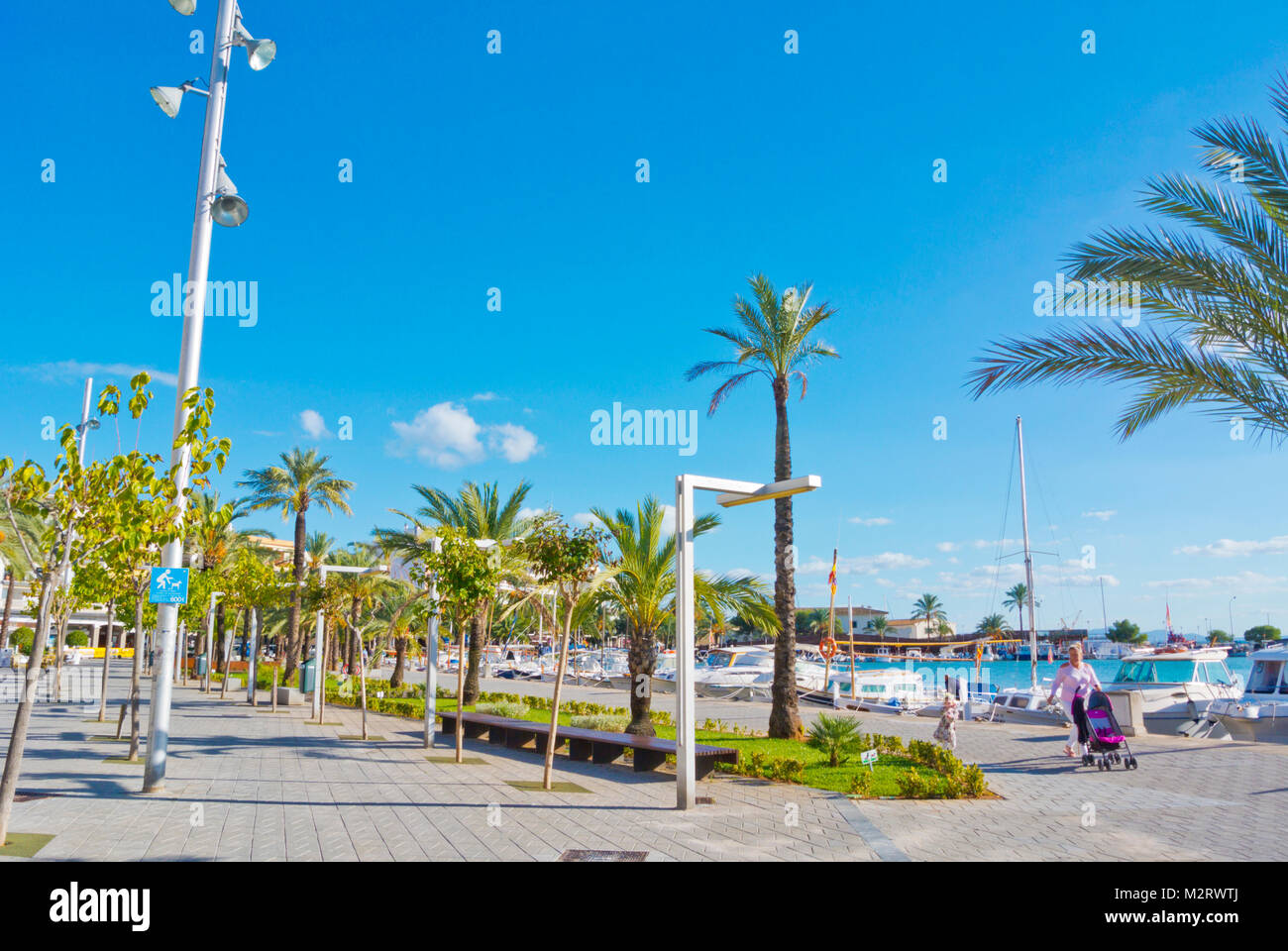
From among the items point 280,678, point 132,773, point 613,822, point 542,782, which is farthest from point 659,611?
point 280,678

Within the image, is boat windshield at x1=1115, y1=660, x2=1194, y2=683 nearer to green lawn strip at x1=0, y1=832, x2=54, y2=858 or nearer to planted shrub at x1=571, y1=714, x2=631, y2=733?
planted shrub at x1=571, y1=714, x2=631, y2=733

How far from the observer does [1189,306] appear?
8.30 meters

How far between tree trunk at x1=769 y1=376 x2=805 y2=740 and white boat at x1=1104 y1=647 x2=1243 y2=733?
1034 cm

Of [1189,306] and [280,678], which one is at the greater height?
[1189,306]

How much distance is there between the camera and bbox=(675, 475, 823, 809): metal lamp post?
9.82 metres

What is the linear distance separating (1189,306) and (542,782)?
32.1 ft

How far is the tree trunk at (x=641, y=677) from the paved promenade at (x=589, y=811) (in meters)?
1.55

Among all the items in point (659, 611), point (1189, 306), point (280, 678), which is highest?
point (1189, 306)

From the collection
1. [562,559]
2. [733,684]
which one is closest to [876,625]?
[733,684]

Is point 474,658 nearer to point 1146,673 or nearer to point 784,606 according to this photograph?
point 784,606

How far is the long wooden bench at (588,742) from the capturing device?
12.5m

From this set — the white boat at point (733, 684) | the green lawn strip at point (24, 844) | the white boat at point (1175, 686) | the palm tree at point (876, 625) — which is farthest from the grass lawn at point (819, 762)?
the palm tree at point (876, 625)

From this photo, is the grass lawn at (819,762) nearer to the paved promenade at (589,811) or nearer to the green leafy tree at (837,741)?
the green leafy tree at (837,741)
